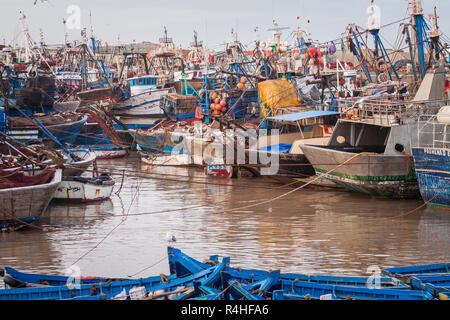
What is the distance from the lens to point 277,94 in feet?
87.6

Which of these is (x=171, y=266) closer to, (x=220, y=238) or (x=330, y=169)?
(x=220, y=238)

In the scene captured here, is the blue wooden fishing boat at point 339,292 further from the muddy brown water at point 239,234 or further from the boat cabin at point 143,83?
the boat cabin at point 143,83

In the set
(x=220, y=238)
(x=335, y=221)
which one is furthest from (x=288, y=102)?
(x=220, y=238)

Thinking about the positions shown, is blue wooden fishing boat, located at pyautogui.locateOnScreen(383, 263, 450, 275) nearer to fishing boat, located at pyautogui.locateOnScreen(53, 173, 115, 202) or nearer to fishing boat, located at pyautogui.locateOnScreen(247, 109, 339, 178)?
fishing boat, located at pyautogui.locateOnScreen(247, 109, 339, 178)

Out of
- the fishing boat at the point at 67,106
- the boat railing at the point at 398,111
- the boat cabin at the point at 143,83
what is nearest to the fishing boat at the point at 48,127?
the fishing boat at the point at 67,106

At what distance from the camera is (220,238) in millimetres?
14742

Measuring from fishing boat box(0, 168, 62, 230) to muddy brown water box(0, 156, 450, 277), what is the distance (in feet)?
1.25

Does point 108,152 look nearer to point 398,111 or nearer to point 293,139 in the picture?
point 293,139

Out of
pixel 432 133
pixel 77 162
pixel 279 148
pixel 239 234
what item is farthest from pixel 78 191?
pixel 432 133

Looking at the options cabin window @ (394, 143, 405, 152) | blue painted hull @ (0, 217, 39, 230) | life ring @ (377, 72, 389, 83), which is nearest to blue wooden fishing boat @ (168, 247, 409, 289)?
blue painted hull @ (0, 217, 39, 230)

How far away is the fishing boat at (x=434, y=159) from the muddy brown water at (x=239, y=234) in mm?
532

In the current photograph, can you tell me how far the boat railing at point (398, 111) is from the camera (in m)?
18.0

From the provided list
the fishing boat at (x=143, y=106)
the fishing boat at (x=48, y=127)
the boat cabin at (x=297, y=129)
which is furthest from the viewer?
the fishing boat at (x=143, y=106)
